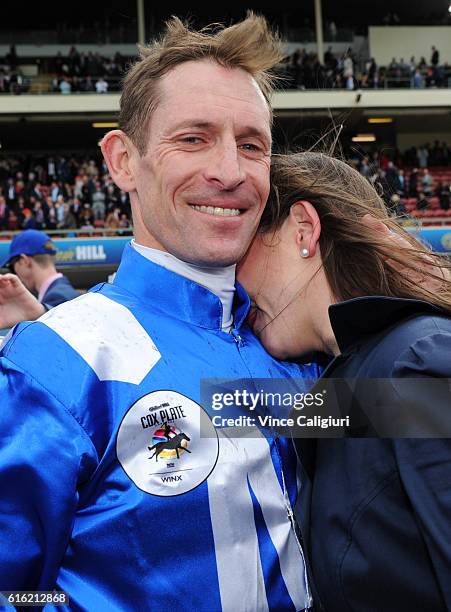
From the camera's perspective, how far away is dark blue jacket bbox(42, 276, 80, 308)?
479 cm

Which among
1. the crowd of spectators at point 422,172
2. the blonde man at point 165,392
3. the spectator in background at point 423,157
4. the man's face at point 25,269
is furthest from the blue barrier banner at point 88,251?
the blonde man at point 165,392

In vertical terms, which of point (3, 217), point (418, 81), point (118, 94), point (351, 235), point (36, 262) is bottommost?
point (3, 217)

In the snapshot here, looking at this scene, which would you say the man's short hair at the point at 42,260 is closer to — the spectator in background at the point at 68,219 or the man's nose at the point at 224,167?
the man's nose at the point at 224,167

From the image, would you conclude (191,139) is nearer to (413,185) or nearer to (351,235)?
(351,235)

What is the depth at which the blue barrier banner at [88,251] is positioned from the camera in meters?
15.6

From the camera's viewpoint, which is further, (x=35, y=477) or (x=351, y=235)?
(x=351, y=235)

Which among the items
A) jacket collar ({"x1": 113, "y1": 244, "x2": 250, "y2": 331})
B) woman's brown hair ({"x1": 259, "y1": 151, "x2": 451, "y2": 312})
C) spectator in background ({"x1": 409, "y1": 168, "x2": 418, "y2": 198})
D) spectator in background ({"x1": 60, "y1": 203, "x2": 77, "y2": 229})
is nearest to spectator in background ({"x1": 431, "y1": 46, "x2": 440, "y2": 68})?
spectator in background ({"x1": 409, "y1": 168, "x2": 418, "y2": 198})

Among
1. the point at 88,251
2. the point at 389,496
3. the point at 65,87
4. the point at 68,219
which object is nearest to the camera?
the point at 389,496

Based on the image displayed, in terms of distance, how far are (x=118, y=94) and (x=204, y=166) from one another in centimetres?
2046

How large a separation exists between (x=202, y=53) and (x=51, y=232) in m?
15.0

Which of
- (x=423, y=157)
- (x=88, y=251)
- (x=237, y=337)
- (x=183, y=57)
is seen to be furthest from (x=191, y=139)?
A: (x=423, y=157)

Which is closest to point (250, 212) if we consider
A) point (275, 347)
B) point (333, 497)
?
point (275, 347)

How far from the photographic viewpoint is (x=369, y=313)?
1273mm

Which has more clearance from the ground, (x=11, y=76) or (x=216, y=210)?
(x=11, y=76)
